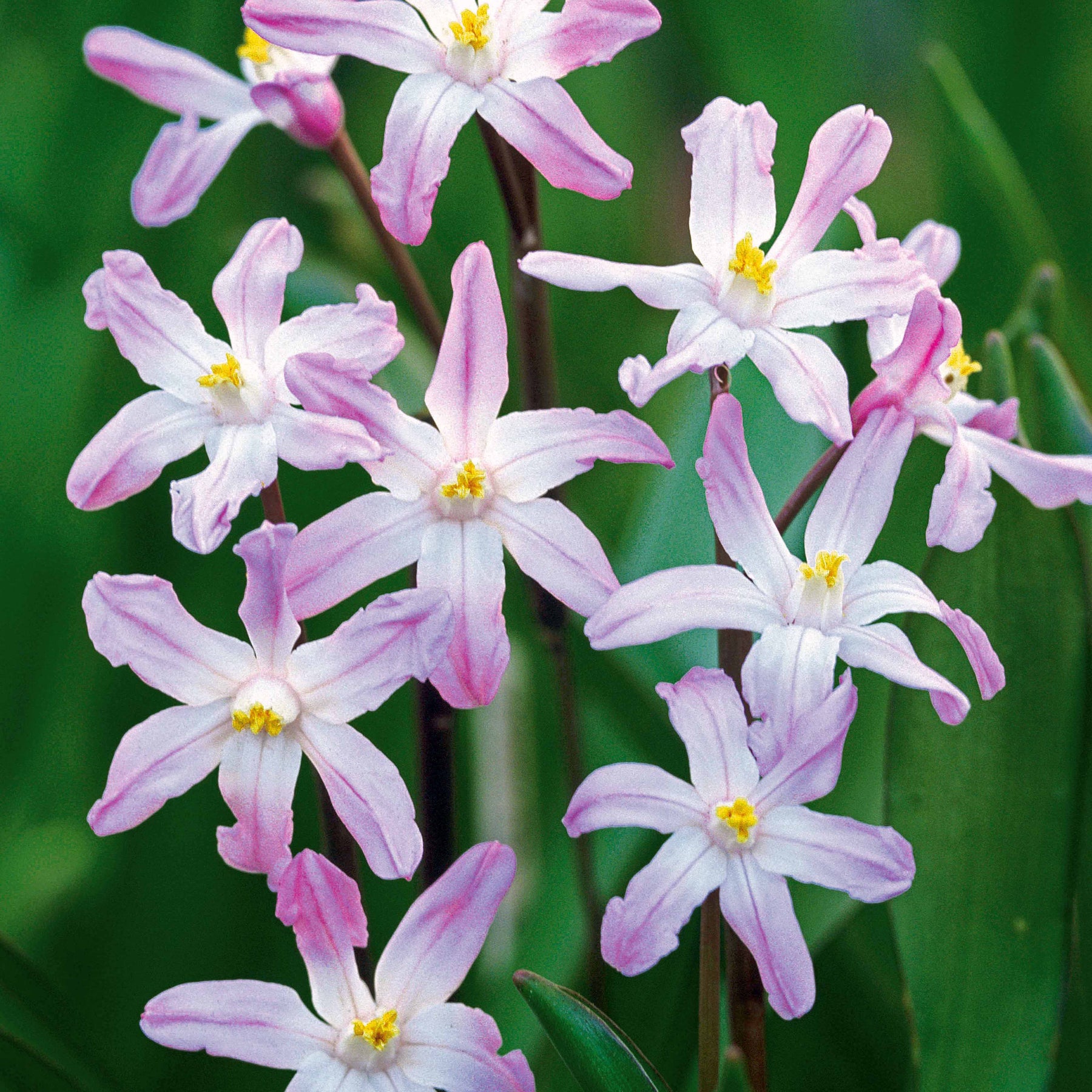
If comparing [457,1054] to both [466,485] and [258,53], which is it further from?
[258,53]

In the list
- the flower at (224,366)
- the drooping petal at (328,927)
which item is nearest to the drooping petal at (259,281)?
the flower at (224,366)

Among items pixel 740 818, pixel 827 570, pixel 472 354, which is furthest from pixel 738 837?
pixel 472 354

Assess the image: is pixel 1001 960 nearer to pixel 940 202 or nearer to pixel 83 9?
pixel 940 202

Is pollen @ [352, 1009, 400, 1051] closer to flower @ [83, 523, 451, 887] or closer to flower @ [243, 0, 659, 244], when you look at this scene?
flower @ [83, 523, 451, 887]

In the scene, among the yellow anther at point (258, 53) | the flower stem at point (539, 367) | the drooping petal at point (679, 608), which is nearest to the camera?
the drooping petal at point (679, 608)

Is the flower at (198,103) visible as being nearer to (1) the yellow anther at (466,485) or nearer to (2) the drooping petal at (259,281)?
(2) the drooping petal at (259,281)

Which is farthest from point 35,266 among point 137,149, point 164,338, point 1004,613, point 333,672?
point 1004,613
